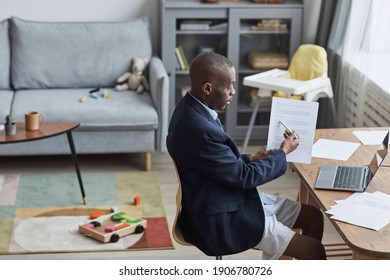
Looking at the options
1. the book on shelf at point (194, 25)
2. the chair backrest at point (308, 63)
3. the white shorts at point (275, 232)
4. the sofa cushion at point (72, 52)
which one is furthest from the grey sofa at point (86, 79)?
the white shorts at point (275, 232)

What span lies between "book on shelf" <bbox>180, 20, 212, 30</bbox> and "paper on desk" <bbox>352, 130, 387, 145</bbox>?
2.09 metres

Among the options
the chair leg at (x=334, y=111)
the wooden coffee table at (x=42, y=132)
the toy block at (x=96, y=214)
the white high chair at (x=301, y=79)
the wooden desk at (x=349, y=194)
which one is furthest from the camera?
the chair leg at (x=334, y=111)

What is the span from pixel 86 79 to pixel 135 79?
1.14 feet

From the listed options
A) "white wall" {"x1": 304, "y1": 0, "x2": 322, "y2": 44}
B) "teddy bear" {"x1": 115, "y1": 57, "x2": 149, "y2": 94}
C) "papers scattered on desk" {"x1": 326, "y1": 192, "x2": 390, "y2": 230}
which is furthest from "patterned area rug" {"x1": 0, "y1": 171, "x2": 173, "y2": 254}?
"white wall" {"x1": 304, "y1": 0, "x2": 322, "y2": 44}

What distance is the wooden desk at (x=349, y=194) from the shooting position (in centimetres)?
261

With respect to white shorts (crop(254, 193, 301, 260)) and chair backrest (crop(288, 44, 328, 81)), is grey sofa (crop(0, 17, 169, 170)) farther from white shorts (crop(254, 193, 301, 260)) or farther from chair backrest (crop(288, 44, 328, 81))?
white shorts (crop(254, 193, 301, 260))

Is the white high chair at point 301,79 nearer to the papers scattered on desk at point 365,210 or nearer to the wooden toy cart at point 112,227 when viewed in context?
the wooden toy cart at point 112,227

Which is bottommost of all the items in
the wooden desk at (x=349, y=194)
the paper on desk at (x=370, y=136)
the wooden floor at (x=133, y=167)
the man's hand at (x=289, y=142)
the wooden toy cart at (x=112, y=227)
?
the wooden floor at (x=133, y=167)

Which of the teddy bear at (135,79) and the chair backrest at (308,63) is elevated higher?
the chair backrest at (308,63)

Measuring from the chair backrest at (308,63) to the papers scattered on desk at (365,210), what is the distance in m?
2.24

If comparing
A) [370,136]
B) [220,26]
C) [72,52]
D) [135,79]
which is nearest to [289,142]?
[370,136]

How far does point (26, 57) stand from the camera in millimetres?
5438

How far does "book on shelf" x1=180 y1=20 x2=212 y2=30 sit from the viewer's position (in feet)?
18.2

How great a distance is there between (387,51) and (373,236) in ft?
7.77
